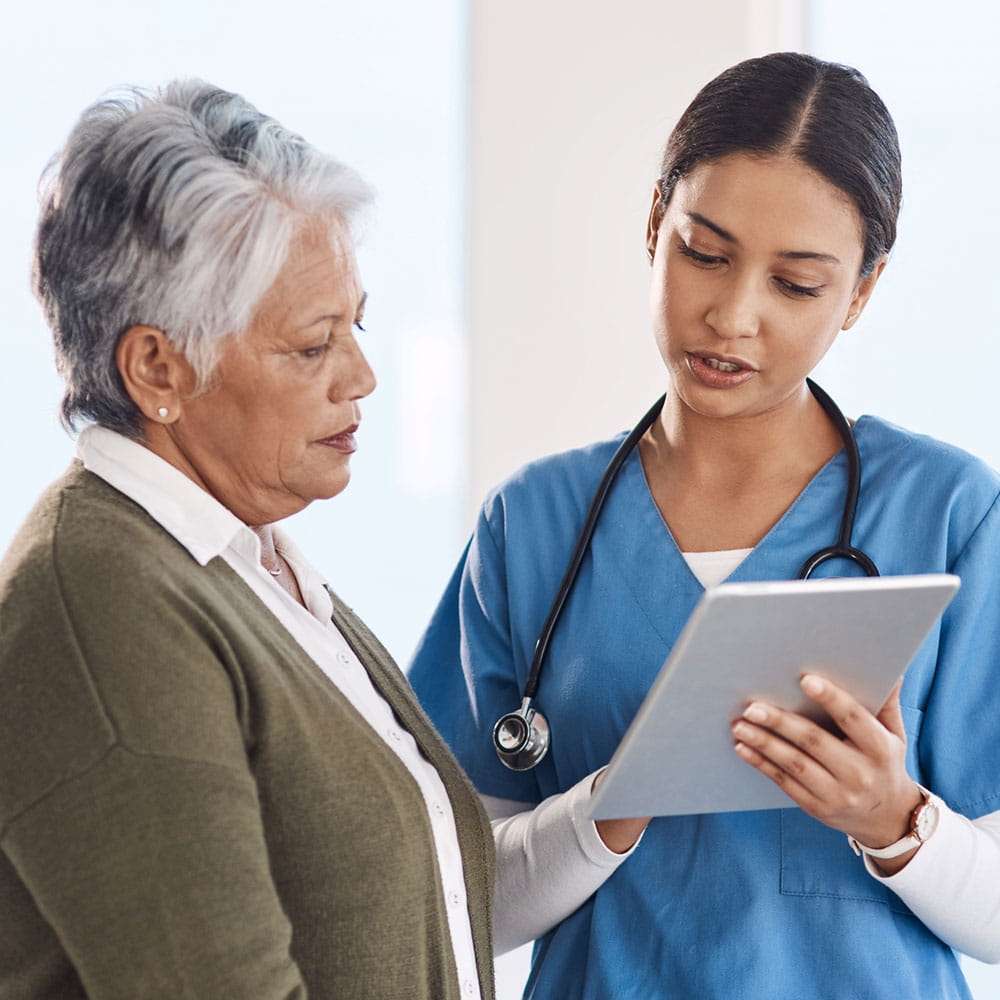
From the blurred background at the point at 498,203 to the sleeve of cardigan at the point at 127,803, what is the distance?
56.6 inches

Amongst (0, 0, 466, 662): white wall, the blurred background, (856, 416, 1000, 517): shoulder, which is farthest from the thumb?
(0, 0, 466, 662): white wall

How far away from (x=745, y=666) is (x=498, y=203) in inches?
58.0

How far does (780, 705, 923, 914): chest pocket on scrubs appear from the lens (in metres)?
1.17

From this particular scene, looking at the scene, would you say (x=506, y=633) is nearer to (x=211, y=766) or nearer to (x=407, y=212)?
(x=211, y=766)

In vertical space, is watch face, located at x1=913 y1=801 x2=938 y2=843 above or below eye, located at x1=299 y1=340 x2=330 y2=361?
below

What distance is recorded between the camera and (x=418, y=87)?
2.43 m

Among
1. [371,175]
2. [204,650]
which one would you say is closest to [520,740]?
[204,650]

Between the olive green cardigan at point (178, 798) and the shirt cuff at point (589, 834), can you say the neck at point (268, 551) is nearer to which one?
the olive green cardigan at point (178, 798)

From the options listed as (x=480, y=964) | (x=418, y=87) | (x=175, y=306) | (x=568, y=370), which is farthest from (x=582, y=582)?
(x=418, y=87)

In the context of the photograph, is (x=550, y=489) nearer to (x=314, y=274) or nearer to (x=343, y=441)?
(x=343, y=441)

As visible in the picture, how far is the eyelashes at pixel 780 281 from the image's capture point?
119 centimetres

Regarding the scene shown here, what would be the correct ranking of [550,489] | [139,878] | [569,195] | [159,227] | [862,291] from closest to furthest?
[139,878]
[159,227]
[862,291]
[550,489]
[569,195]

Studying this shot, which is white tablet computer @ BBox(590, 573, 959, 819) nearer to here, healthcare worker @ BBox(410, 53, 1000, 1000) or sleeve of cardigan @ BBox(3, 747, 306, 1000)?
healthcare worker @ BBox(410, 53, 1000, 1000)

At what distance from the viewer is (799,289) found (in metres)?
1.19
